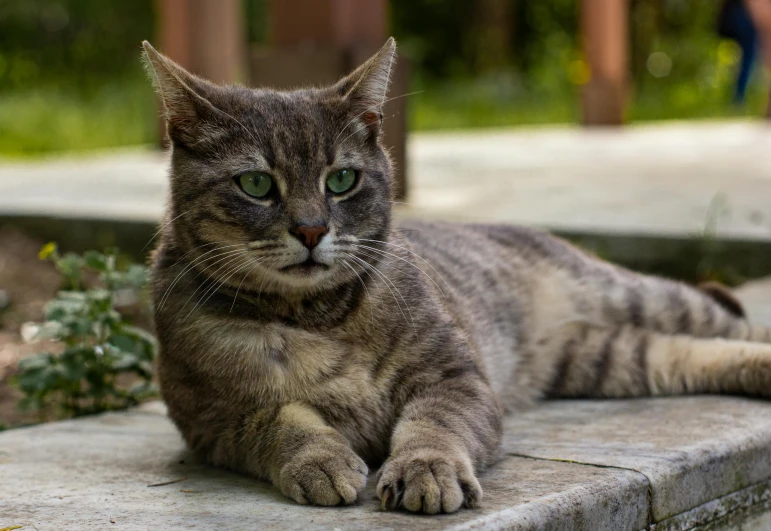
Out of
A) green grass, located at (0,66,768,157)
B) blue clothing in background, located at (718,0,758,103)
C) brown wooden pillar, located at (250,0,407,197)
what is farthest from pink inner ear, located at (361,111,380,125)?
blue clothing in background, located at (718,0,758,103)

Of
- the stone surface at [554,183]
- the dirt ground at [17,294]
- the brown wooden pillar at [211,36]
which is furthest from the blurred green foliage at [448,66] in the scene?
the dirt ground at [17,294]

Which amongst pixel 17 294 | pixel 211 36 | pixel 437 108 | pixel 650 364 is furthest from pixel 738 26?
pixel 650 364

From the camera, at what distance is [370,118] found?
2.70 meters

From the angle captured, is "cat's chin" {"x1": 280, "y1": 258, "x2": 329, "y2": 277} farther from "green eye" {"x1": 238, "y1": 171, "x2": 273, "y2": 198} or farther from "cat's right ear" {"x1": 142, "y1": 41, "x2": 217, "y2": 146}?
"cat's right ear" {"x1": 142, "y1": 41, "x2": 217, "y2": 146}

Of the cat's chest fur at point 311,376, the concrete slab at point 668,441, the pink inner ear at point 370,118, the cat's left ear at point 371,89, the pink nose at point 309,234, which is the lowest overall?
the concrete slab at point 668,441

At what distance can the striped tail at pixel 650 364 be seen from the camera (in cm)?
305

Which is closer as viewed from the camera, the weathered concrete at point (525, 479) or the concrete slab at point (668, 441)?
the weathered concrete at point (525, 479)

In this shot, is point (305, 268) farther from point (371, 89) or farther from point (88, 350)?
point (88, 350)

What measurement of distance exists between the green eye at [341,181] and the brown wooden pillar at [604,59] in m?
8.42

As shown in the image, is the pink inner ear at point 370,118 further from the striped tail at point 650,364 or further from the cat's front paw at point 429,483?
the striped tail at point 650,364

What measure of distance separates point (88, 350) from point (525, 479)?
1.67 metres

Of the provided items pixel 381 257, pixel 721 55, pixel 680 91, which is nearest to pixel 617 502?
pixel 381 257

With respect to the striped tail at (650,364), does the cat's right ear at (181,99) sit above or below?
above

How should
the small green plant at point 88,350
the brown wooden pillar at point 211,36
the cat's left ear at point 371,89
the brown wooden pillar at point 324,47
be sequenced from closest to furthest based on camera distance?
the cat's left ear at point 371,89
the small green plant at point 88,350
the brown wooden pillar at point 324,47
the brown wooden pillar at point 211,36
